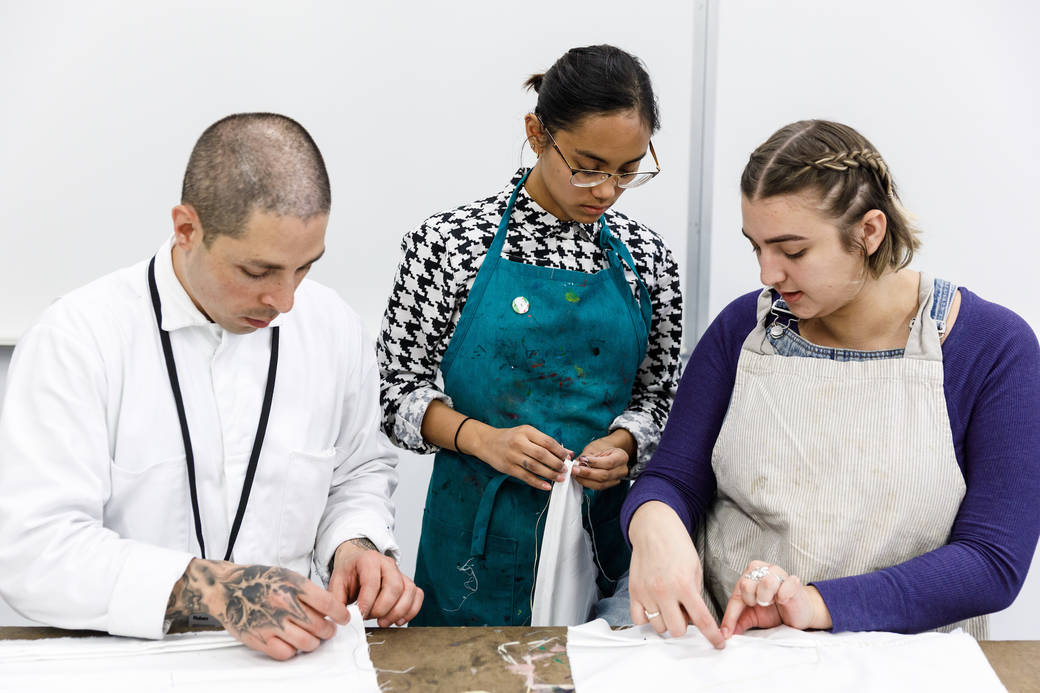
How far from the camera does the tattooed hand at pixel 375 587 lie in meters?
1.42

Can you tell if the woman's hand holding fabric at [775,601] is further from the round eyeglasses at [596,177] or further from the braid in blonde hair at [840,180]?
the round eyeglasses at [596,177]

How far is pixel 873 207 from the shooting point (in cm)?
147

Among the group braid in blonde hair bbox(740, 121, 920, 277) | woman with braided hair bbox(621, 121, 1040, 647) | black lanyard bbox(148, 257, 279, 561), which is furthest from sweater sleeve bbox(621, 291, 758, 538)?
black lanyard bbox(148, 257, 279, 561)

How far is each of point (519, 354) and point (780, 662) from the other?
847 millimetres

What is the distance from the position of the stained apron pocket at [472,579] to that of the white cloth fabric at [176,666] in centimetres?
64

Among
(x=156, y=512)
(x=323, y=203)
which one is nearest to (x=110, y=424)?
(x=156, y=512)

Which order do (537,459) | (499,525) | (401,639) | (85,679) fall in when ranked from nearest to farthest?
(85,679) → (401,639) → (537,459) → (499,525)

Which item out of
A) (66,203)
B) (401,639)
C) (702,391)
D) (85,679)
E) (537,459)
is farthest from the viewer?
(66,203)

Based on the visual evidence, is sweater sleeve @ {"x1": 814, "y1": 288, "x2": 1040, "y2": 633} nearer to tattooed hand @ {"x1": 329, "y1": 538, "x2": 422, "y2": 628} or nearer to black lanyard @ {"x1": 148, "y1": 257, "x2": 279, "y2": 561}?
tattooed hand @ {"x1": 329, "y1": 538, "x2": 422, "y2": 628}

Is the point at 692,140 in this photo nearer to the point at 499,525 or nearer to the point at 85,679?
the point at 499,525

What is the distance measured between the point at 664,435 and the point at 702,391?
0.37 feet

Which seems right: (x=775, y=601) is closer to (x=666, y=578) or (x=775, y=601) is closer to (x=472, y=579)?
(x=666, y=578)

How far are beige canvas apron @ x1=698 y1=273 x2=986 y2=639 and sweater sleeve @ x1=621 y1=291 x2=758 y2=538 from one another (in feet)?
0.26

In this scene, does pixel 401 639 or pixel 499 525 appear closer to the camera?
pixel 401 639
